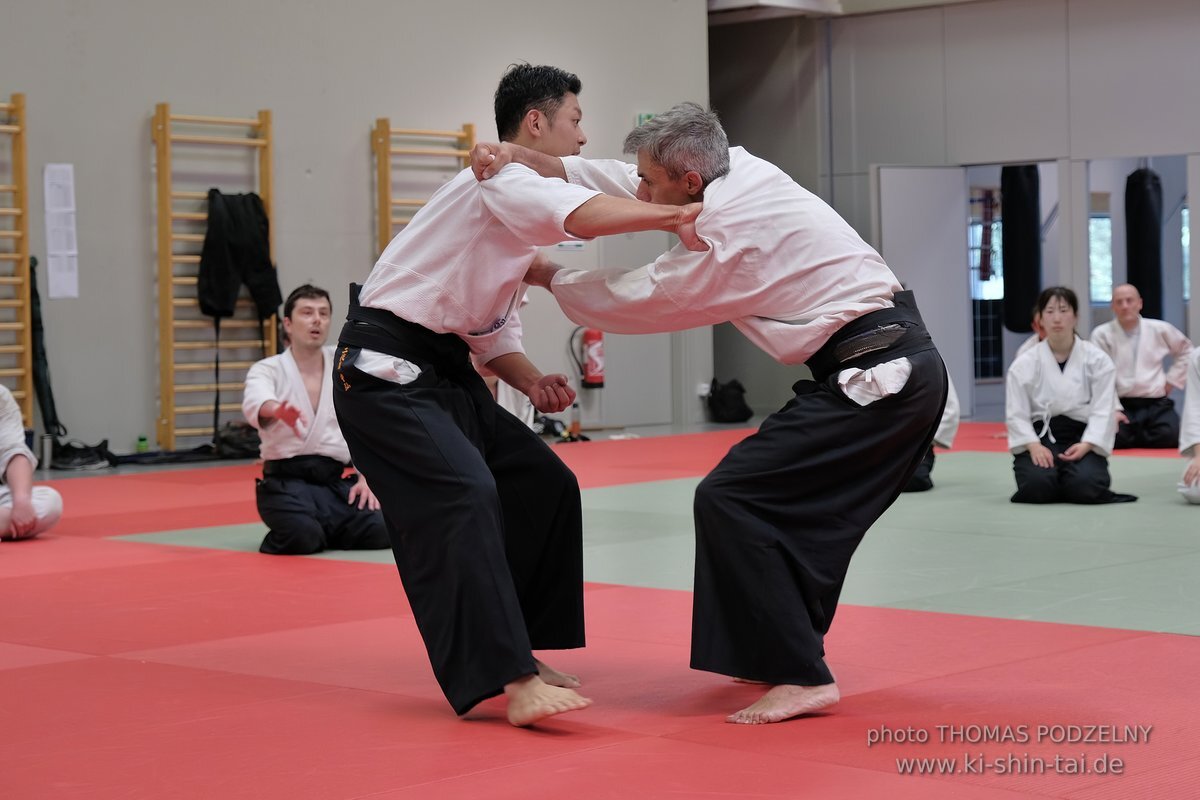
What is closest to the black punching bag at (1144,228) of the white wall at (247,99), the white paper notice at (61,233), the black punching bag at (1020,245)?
the black punching bag at (1020,245)

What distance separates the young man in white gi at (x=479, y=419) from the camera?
2992 mm

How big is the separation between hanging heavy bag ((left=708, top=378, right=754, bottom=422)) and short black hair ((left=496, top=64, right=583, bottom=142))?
10431mm

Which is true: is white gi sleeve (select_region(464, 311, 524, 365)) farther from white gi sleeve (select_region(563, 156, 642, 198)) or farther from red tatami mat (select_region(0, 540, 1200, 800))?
red tatami mat (select_region(0, 540, 1200, 800))

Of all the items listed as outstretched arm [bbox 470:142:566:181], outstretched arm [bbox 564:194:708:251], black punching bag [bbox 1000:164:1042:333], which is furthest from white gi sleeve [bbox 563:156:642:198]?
black punching bag [bbox 1000:164:1042:333]

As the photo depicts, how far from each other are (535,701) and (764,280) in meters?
0.99

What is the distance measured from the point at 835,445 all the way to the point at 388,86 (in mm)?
9128

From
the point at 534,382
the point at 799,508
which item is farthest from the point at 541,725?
the point at 534,382

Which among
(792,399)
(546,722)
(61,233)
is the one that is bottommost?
(546,722)

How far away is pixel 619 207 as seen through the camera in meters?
2.94

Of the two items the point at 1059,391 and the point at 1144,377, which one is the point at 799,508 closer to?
the point at 1059,391

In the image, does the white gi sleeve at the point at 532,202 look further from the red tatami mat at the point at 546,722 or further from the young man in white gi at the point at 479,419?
the red tatami mat at the point at 546,722

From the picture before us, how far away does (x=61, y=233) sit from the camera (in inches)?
388

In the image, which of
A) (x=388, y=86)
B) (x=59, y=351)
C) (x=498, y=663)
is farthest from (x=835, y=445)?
(x=388, y=86)

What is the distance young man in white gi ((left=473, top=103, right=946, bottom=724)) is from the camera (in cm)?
298
